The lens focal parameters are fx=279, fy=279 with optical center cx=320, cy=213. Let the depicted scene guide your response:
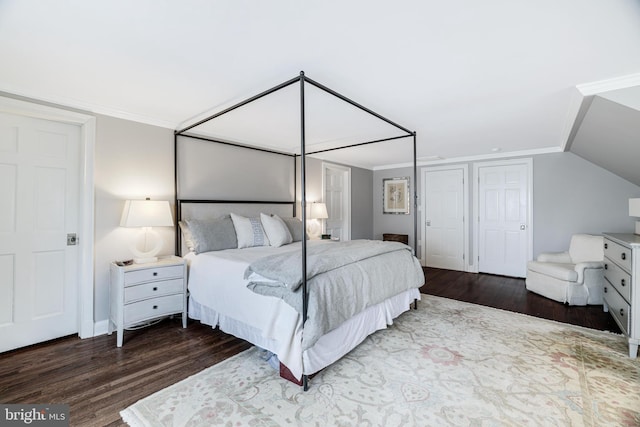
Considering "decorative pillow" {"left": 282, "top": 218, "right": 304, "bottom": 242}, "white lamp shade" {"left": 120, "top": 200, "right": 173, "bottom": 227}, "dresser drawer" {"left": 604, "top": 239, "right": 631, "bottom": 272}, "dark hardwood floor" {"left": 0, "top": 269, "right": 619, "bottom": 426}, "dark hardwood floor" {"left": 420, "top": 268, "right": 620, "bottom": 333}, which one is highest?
"white lamp shade" {"left": 120, "top": 200, "right": 173, "bottom": 227}

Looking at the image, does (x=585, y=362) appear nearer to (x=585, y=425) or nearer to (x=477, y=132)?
(x=585, y=425)

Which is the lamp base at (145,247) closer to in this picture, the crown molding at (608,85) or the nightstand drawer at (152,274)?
the nightstand drawer at (152,274)

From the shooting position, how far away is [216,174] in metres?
3.68

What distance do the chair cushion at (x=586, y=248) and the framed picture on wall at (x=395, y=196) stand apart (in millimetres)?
2795

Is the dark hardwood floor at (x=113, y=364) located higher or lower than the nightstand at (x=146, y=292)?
lower

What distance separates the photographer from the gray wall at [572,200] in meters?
4.05

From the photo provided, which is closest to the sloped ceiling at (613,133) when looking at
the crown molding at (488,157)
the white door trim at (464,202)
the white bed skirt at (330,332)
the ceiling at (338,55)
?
the ceiling at (338,55)

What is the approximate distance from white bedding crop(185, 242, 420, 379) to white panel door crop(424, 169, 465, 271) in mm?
2817

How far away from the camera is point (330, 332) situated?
2.08 m

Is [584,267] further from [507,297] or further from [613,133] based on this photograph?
[613,133]

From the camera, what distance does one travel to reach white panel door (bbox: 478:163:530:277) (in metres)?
4.82

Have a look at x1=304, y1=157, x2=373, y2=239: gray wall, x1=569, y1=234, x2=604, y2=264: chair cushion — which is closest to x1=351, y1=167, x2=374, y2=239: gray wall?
x1=304, y1=157, x2=373, y2=239: gray wall

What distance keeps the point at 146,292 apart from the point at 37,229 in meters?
1.11

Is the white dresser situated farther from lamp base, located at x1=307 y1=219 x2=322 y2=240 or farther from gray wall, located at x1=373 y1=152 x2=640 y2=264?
lamp base, located at x1=307 y1=219 x2=322 y2=240
